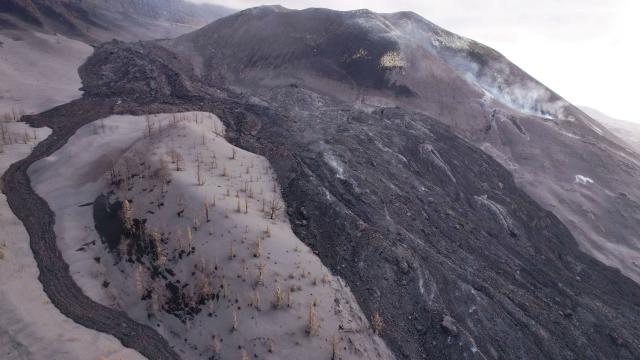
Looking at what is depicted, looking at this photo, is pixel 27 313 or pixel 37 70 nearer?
pixel 27 313

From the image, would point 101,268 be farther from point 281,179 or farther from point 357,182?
point 357,182

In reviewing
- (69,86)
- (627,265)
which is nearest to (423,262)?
(627,265)

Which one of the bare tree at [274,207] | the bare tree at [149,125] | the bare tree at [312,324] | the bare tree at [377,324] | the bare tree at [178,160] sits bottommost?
the bare tree at [377,324]

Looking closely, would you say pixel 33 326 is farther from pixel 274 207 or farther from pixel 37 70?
pixel 37 70

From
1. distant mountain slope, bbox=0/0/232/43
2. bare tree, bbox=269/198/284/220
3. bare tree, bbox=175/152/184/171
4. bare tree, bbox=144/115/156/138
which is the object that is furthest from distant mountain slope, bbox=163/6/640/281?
bare tree, bbox=175/152/184/171

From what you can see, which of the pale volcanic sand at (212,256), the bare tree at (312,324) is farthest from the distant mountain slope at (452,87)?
the bare tree at (312,324)

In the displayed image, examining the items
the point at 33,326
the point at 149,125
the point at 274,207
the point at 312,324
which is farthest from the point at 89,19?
the point at 312,324

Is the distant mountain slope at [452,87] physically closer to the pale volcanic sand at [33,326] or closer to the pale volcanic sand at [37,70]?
the pale volcanic sand at [37,70]
